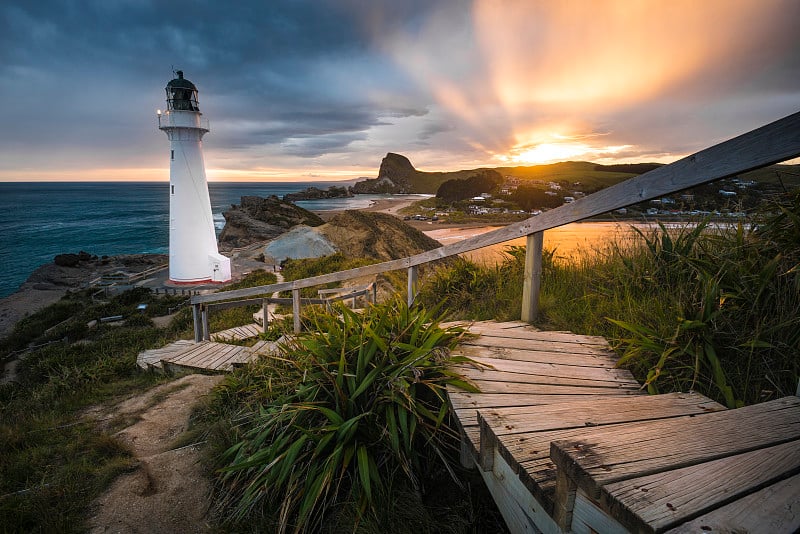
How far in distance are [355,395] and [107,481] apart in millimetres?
2406

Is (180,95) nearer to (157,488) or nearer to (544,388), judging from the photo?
(157,488)

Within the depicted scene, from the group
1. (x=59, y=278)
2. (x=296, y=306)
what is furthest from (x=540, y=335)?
(x=59, y=278)

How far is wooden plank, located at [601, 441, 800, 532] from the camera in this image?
1.07 m

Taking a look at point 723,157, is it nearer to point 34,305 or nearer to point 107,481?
point 107,481

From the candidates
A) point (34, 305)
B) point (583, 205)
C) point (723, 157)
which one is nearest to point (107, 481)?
point (583, 205)

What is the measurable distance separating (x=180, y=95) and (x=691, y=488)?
88.0ft

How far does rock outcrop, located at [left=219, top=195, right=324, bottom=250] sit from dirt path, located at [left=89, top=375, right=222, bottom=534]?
39485mm

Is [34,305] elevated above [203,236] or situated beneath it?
situated beneath

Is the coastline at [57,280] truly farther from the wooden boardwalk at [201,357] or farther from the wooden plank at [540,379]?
the wooden plank at [540,379]

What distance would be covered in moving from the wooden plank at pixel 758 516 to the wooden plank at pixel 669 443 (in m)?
0.19

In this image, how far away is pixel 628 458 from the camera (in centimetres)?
131

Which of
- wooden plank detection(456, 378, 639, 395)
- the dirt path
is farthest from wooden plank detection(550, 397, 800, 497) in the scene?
the dirt path

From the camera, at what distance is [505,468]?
1.77 m

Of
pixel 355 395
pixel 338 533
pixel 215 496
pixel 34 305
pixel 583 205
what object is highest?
pixel 583 205
